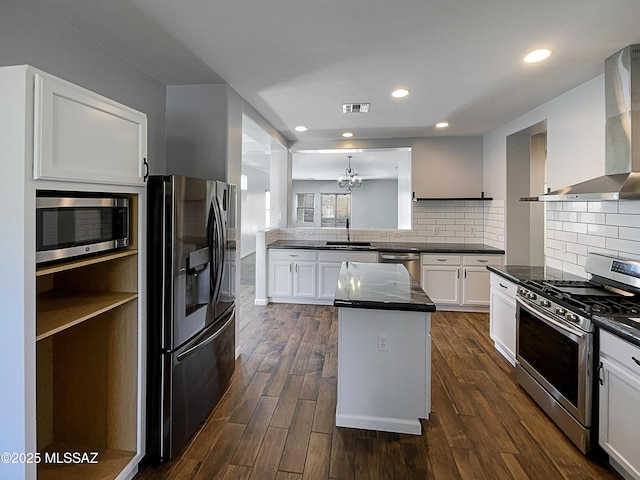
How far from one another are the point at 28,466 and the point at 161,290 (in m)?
0.88

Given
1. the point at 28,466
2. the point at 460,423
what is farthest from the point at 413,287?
the point at 28,466

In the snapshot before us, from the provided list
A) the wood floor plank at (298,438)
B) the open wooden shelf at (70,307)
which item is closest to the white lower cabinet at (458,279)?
the wood floor plank at (298,438)

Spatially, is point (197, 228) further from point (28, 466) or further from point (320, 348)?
point (320, 348)

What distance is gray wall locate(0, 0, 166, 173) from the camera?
181 cm

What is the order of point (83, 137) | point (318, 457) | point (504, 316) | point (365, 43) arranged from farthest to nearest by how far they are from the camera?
point (504, 316) → point (365, 43) → point (318, 457) → point (83, 137)

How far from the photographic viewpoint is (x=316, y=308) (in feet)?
16.5

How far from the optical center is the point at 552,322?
7.44ft

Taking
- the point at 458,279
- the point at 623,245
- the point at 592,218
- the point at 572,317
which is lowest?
the point at 458,279

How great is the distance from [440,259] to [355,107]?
2364 millimetres

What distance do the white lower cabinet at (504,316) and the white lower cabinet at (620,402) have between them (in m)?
1.14

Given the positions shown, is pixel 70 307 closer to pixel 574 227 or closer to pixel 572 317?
pixel 572 317

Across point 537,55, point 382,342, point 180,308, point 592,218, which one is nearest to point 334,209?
point 592,218

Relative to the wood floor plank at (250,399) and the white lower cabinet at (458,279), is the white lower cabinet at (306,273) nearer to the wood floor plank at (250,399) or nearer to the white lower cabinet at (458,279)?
the white lower cabinet at (458,279)

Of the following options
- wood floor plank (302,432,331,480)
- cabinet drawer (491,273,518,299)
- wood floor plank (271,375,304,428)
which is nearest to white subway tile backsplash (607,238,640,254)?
cabinet drawer (491,273,518,299)
